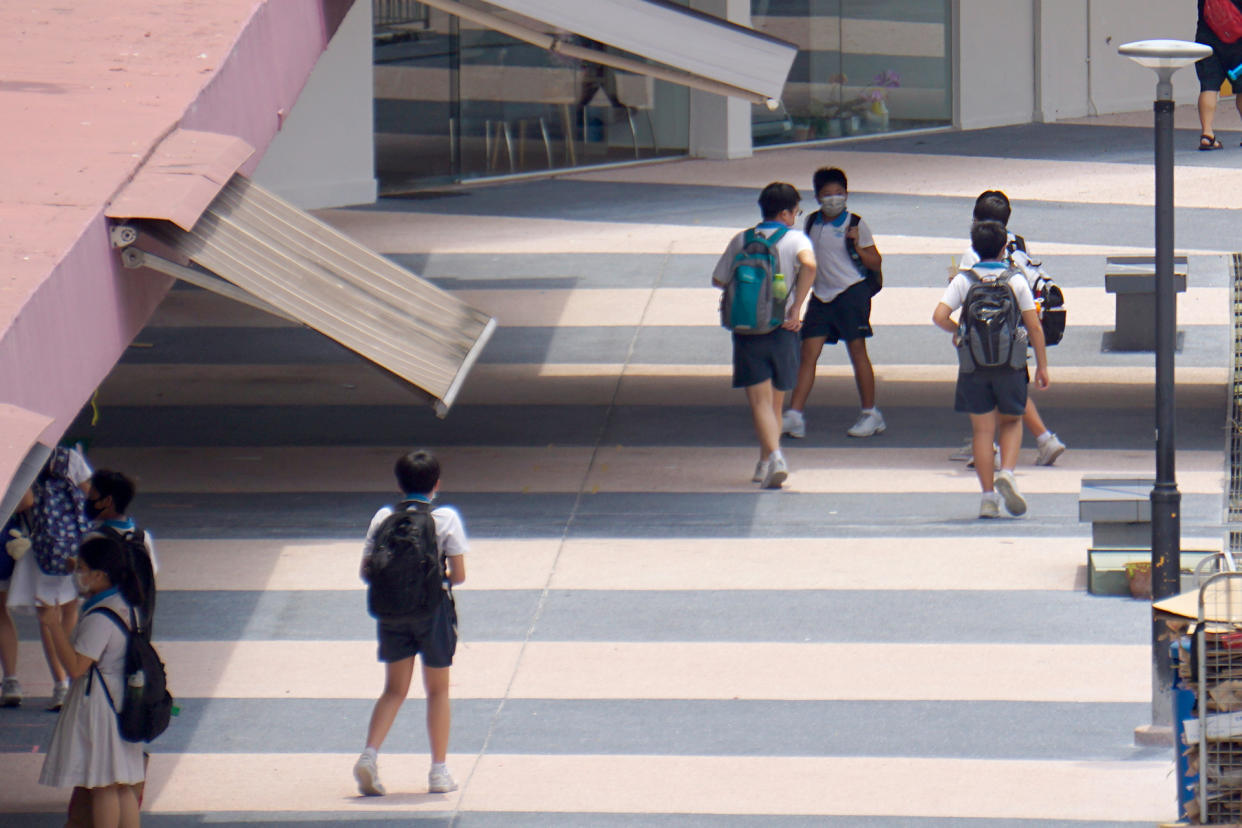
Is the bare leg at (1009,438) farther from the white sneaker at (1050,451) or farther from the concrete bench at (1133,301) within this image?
the concrete bench at (1133,301)

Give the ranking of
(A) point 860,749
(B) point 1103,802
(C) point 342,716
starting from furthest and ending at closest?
(C) point 342,716
(A) point 860,749
(B) point 1103,802

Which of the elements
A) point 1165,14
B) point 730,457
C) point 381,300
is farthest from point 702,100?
point 381,300

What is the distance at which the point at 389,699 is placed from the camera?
7316 millimetres

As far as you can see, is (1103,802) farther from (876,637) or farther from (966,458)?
(966,458)

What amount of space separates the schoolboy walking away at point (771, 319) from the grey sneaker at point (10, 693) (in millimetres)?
4636

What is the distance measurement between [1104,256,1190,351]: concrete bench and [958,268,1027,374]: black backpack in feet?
13.8

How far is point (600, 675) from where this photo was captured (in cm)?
857

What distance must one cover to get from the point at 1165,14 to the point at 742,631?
1909cm

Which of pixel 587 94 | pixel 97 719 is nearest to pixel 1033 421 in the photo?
pixel 97 719

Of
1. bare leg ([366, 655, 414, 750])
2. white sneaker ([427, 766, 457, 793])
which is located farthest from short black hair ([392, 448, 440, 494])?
white sneaker ([427, 766, 457, 793])

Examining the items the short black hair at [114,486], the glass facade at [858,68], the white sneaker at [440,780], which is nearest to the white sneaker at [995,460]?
the white sneaker at [440,780]

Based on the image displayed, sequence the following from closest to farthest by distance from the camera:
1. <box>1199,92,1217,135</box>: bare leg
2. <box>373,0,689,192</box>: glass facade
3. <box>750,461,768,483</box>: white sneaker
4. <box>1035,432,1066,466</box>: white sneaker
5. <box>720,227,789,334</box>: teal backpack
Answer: <box>720,227,789,334</box>: teal backpack → <box>750,461,768,483</box>: white sneaker → <box>1035,432,1066,466</box>: white sneaker → <box>1199,92,1217,135</box>: bare leg → <box>373,0,689,192</box>: glass facade

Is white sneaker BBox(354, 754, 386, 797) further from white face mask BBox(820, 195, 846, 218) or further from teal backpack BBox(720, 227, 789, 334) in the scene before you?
white face mask BBox(820, 195, 846, 218)

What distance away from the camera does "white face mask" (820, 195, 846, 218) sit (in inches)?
483
